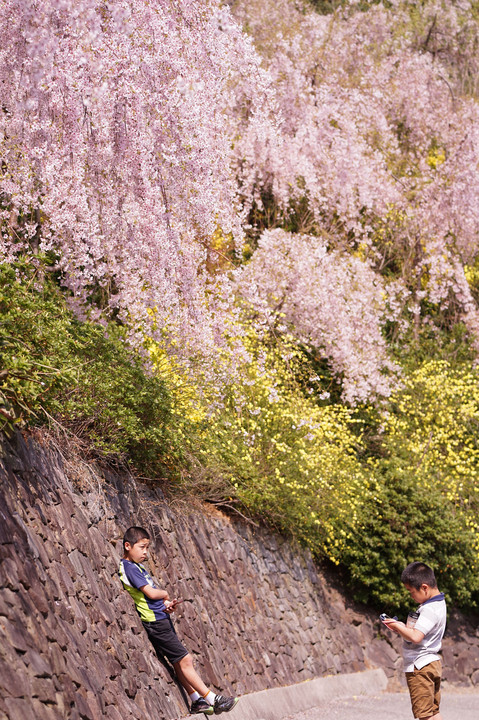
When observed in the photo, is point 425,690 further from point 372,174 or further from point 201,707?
point 372,174

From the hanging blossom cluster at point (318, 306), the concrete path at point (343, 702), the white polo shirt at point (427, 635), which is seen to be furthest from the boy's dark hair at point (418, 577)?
the hanging blossom cluster at point (318, 306)

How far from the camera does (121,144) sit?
10.2m

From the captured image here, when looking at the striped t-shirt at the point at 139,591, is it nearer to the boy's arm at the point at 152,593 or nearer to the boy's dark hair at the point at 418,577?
the boy's arm at the point at 152,593

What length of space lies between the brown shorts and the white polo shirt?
5 centimetres

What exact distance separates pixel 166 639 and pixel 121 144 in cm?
594

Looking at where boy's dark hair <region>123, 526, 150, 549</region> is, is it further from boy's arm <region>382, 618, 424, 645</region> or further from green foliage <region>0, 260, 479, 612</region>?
boy's arm <region>382, 618, 424, 645</region>

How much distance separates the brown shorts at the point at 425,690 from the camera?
5930 mm

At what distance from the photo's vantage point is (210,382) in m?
11.9

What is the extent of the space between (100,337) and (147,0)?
14.6 ft

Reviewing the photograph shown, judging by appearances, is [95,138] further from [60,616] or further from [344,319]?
[344,319]

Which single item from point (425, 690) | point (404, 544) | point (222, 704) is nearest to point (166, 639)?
point (222, 704)

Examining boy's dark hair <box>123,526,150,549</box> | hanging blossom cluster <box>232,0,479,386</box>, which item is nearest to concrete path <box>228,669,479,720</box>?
boy's dark hair <box>123,526,150,549</box>

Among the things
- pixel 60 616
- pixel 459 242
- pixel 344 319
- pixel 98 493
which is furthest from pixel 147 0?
pixel 459 242

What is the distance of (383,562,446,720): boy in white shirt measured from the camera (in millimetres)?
5930
